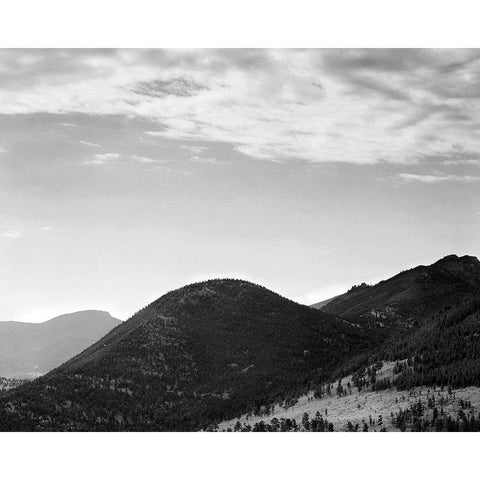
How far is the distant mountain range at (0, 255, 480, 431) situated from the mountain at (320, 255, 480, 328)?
3.21m

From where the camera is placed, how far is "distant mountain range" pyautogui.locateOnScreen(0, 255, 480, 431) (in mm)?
61719

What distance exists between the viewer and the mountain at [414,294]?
150375 millimetres

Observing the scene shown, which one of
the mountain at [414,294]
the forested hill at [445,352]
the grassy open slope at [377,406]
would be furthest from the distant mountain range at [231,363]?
the mountain at [414,294]

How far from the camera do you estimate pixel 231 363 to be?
319ft

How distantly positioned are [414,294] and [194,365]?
94066 millimetres

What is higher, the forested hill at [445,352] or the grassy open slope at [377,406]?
the forested hill at [445,352]

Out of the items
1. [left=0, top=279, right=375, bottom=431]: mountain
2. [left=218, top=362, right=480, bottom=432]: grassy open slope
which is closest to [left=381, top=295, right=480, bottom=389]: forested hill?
[left=218, top=362, right=480, bottom=432]: grassy open slope

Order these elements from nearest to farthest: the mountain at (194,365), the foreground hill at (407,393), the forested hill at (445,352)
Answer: the foreground hill at (407,393) → the forested hill at (445,352) → the mountain at (194,365)

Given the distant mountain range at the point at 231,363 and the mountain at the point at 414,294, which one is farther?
the mountain at the point at 414,294

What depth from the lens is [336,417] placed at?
4969 centimetres

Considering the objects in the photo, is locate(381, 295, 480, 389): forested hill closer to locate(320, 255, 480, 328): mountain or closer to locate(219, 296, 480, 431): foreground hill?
locate(219, 296, 480, 431): foreground hill

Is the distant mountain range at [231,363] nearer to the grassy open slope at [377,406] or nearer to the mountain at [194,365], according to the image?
the mountain at [194,365]

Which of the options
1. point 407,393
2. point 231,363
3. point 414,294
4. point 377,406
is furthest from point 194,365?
point 414,294

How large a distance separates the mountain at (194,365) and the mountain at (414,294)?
1186 inches
